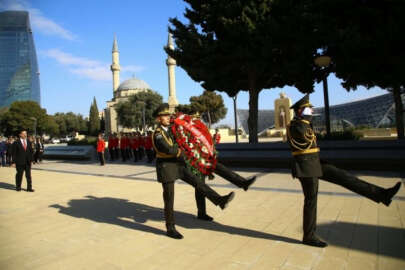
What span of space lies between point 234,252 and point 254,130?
49.0 feet

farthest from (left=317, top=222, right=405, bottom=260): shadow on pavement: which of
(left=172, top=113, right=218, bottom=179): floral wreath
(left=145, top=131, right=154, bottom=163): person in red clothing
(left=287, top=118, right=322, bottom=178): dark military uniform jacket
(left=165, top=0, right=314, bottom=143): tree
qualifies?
(left=145, top=131, right=154, bottom=163): person in red clothing

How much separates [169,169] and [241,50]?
476 inches

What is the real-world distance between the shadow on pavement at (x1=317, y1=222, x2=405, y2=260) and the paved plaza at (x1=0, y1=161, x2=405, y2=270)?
0.01m

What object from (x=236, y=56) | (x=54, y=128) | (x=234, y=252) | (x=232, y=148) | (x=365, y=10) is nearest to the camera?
(x=234, y=252)

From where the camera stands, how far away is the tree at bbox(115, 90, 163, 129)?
52281mm

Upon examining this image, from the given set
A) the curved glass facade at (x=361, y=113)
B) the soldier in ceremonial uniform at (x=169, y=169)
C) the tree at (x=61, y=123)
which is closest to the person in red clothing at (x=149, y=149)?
the soldier in ceremonial uniform at (x=169, y=169)

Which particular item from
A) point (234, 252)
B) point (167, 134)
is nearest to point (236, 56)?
point (167, 134)

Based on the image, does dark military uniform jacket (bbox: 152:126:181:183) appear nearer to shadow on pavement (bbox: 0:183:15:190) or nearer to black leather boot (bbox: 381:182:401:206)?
black leather boot (bbox: 381:182:401:206)

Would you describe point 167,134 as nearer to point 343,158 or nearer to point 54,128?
point 343,158

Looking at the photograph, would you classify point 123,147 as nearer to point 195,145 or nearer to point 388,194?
point 195,145

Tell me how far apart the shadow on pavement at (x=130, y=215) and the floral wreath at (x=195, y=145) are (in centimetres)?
100

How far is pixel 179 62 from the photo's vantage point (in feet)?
58.7

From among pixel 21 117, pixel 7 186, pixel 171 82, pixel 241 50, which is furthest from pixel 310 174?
pixel 21 117

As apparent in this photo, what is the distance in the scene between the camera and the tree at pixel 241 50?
14.5 metres
